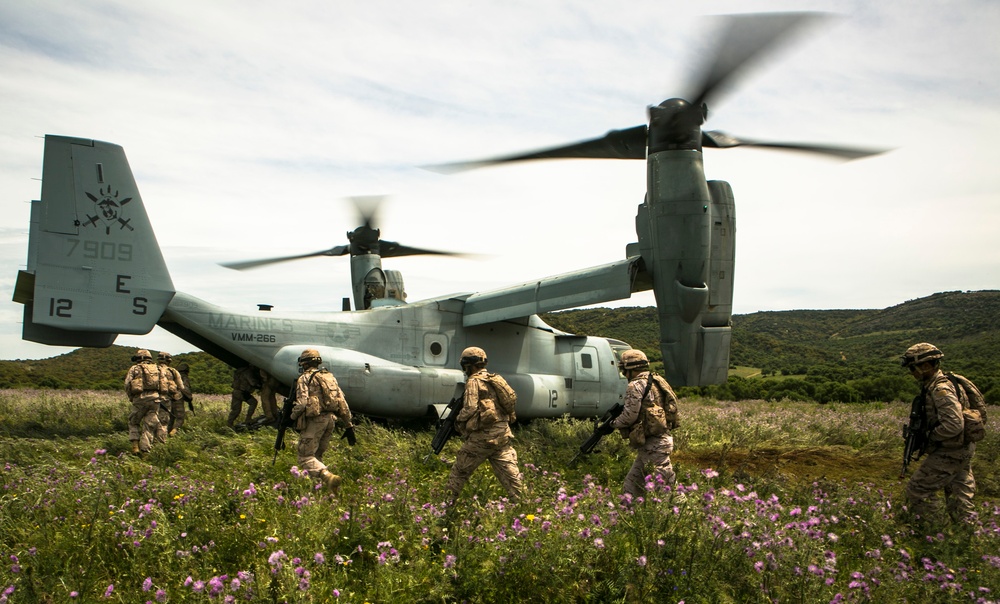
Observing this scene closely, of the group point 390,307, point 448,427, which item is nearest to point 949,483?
point 448,427

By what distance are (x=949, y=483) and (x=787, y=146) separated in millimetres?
6150

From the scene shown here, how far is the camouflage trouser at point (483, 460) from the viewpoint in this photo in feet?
23.5

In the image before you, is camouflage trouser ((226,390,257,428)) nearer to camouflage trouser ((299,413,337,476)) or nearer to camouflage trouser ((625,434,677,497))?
camouflage trouser ((299,413,337,476))

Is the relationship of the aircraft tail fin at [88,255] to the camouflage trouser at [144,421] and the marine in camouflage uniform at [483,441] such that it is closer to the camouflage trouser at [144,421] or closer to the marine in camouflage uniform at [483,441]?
the camouflage trouser at [144,421]

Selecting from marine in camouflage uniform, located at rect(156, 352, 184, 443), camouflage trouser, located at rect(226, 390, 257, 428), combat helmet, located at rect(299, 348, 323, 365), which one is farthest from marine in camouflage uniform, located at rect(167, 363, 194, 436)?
combat helmet, located at rect(299, 348, 323, 365)

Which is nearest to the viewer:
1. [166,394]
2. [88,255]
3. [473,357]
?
[473,357]

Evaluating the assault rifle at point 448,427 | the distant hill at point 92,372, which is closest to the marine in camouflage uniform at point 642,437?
the assault rifle at point 448,427

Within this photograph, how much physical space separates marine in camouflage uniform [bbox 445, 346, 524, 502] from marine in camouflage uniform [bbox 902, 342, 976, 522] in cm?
399

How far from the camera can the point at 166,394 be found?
1180 centimetres

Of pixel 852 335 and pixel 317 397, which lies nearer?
pixel 317 397

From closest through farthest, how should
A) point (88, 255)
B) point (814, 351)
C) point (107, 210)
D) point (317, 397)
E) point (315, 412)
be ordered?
point (315, 412), point (317, 397), point (88, 255), point (107, 210), point (814, 351)

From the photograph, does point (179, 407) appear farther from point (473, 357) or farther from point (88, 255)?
point (473, 357)

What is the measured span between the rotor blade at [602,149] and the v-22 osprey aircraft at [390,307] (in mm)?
20

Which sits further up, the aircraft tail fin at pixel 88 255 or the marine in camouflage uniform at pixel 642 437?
the aircraft tail fin at pixel 88 255
